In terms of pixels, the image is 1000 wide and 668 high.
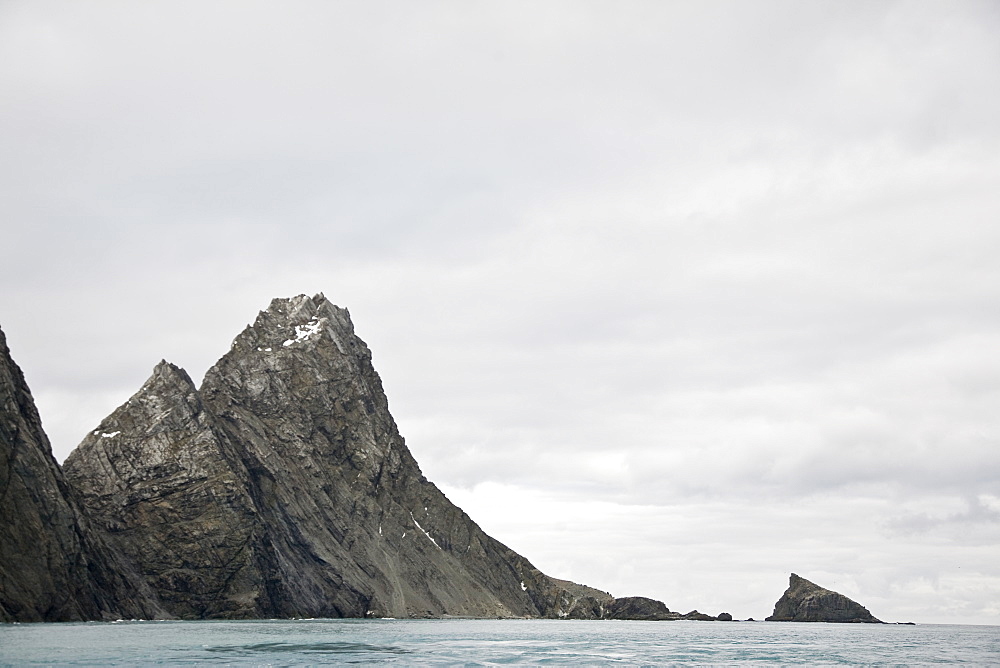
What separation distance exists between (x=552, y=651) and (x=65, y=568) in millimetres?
86547

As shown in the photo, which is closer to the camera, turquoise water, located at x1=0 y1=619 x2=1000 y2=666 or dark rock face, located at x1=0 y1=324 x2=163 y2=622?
turquoise water, located at x1=0 y1=619 x2=1000 y2=666

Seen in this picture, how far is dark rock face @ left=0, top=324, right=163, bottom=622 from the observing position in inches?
5541

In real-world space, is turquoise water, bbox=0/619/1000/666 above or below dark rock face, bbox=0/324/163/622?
below

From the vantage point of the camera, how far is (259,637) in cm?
11331

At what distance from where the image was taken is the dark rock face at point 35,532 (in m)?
141

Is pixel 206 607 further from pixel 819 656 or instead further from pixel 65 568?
pixel 819 656

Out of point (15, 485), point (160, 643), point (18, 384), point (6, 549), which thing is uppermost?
point (18, 384)

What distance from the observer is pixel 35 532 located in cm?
14562

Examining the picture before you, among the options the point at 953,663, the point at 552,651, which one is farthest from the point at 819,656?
the point at 552,651

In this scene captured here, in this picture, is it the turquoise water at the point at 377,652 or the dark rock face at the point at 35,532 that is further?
the dark rock face at the point at 35,532

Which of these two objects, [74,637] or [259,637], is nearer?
[74,637]

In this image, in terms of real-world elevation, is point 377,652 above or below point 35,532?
below

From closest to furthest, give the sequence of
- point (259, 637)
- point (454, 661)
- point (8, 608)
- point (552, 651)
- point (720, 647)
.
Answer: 1. point (454, 661)
2. point (552, 651)
3. point (259, 637)
4. point (720, 647)
5. point (8, 608)

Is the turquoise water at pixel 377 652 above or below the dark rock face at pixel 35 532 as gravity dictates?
below
